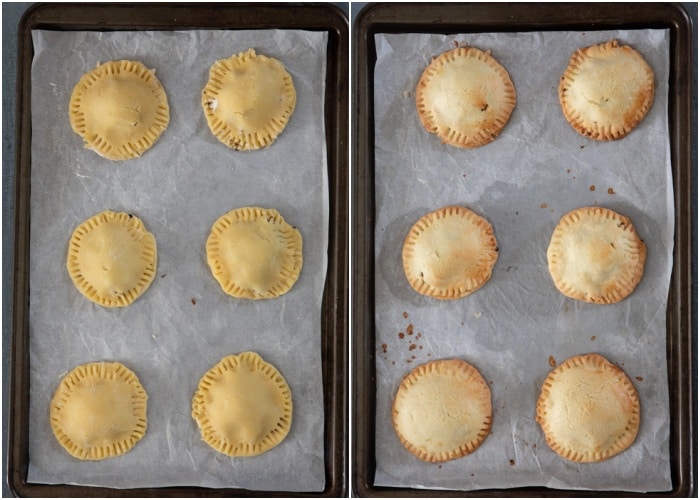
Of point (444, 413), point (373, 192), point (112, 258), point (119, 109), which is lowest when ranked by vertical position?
point (444, 413)

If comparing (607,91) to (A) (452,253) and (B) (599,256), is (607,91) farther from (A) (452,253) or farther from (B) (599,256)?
(A) (452,253)

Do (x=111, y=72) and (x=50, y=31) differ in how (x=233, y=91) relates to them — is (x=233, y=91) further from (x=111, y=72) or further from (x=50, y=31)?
(x=50, y=31)

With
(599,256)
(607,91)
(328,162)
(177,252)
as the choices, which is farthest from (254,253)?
(607,91)

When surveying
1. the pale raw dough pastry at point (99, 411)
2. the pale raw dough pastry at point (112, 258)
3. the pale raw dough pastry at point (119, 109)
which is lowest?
the pale raw dough pastry at point (99, 411)

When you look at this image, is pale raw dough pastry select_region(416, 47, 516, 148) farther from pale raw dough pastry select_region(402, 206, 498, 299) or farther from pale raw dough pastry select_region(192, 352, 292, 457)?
pale raw dough pastry select_region(192, 352, 292, 457)

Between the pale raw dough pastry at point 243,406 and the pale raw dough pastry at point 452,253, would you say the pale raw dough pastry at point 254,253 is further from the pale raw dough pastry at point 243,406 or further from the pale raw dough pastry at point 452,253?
the pale raw dough pastry at point 452,253

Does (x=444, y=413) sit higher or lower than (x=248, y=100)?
lower

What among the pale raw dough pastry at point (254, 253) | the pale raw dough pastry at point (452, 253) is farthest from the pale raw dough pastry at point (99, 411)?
the pale raw dough pastry at point (452, 253)

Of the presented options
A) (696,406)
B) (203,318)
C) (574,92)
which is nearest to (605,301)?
(696,406)

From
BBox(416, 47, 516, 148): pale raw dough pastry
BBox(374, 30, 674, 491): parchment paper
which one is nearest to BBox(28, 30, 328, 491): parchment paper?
BBox(374, 30, 674, 491): parchment paper
